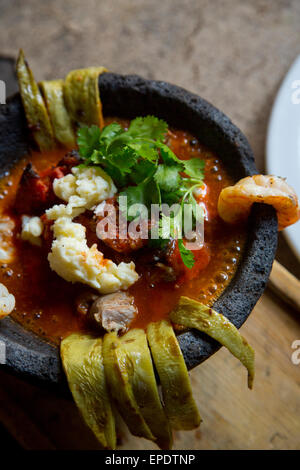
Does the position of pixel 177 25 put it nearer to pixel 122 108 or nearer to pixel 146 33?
pixel 146 33

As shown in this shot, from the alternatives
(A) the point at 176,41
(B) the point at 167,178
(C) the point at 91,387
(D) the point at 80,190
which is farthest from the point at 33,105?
(A) the point at 176,41

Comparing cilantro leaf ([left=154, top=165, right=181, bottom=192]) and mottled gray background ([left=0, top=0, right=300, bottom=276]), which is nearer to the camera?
cilantro leaf ([left=154, top=165, right=181, bottom=192])

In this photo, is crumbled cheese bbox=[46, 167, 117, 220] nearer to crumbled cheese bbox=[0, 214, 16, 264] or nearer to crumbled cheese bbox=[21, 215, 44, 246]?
crumbled cheese bbox=[21, 215, 44, 246]

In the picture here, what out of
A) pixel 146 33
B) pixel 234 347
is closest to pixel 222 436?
pixel 234 347

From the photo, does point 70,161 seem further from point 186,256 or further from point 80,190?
point 186,256

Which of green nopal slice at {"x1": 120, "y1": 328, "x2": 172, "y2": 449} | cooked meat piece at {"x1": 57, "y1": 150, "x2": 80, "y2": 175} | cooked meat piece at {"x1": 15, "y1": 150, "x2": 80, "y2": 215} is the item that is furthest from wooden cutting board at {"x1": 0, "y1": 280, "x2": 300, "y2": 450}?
cooked meat piece at {"x1": 57, "y1": 150, "x2": 80, "y2": 175}
